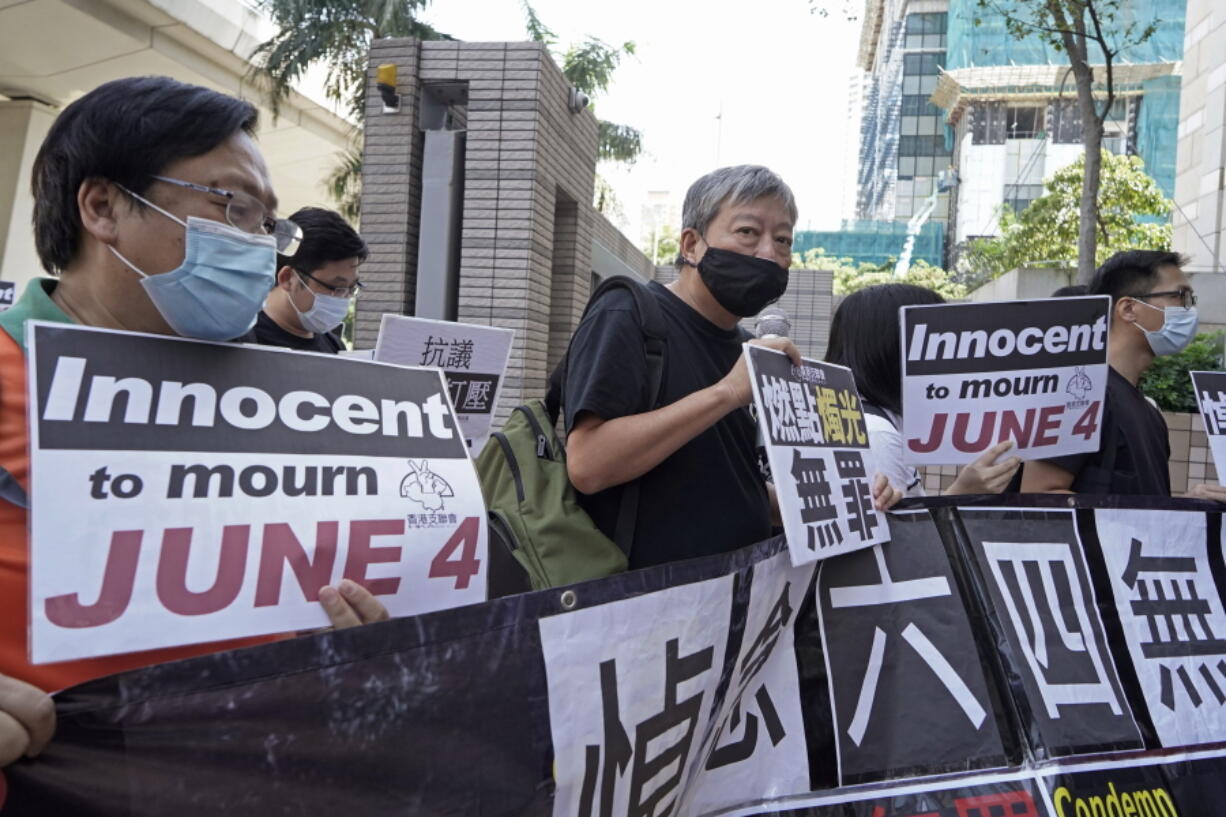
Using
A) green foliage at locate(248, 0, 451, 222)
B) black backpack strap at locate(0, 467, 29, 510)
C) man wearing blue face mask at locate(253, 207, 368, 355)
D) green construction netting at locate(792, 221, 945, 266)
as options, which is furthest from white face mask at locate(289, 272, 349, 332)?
green construction netting at locate(792, 221, 945, 266)

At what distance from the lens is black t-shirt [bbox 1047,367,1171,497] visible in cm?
316

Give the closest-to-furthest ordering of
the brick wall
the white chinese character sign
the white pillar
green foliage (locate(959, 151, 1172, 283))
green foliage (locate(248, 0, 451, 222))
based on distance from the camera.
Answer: the white chinese character sign < the brick wall < green foliage (locate(248, 0, 451, 222)) < the white pillar < green foliage (locate(959, 151, 1172, 283))

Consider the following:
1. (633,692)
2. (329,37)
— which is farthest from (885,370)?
(329,37)

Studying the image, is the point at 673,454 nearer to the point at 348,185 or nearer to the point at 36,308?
the point at 36,308

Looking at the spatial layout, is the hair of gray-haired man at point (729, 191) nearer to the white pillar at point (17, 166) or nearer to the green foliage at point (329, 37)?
the green foliage at point (329, 37)

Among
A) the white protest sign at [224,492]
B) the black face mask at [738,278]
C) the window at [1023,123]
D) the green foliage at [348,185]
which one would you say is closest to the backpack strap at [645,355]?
the black face mask at [738,278]

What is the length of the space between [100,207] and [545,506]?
1.00 metres

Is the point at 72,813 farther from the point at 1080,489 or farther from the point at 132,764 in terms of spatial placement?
the point at 1080,489

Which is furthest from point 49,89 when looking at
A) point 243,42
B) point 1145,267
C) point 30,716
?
point 30,716

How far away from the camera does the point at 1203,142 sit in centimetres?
1428

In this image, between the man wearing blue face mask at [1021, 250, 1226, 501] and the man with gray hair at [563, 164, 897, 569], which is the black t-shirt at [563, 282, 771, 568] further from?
the man wearing blue face mask at [1021, 250, 1226, 501]

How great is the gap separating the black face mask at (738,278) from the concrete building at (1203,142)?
12.8m

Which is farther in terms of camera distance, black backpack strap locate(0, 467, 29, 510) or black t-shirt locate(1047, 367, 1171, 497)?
black t-shirt locate(1047, 367, 1171, 497)

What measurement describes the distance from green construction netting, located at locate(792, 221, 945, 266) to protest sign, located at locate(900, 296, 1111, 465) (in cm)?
6722
